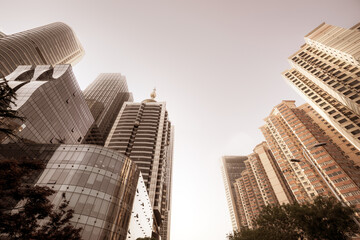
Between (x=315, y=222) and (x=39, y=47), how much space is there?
457ft

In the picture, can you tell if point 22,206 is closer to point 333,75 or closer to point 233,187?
point 333,75

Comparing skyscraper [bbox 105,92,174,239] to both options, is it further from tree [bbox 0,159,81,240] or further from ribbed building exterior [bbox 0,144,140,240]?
tree [bbox 0,159,81,240]

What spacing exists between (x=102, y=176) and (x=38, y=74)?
141ft

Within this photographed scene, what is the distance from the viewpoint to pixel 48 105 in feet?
152

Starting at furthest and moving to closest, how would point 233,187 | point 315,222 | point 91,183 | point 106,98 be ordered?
point 233,187 → point 106,98 → point 91,183 → point 315,222

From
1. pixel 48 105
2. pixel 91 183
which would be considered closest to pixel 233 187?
pixel 91 183

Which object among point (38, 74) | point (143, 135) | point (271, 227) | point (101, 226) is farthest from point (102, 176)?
point (143, 135)

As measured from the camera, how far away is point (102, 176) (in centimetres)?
2848

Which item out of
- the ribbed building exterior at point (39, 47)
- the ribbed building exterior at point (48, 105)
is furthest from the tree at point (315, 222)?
the ribbed building exterior at point (39, 47)

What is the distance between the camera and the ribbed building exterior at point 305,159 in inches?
2445

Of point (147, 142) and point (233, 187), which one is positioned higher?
point (233, 187)

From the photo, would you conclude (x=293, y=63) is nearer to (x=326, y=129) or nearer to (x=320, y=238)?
(x=326, y=129)

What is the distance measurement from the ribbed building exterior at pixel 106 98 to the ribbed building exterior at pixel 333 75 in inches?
4673

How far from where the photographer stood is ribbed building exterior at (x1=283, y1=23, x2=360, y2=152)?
57562 millimetres
